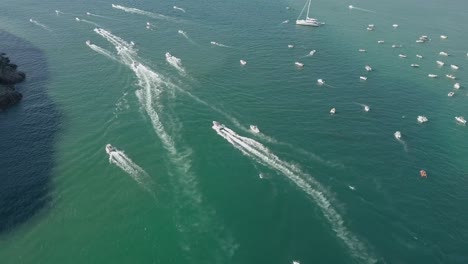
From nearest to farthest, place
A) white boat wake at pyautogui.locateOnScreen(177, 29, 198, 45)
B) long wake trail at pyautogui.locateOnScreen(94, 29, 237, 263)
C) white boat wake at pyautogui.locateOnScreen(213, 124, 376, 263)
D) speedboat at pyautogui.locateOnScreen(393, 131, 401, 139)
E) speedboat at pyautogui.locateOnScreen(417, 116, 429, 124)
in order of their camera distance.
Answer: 1. white boat wake at pyautogui.locateOnScreen(213, 124, 376, 263)
2. long wake trail at pyautogui.locateOnScreen(94, 29, 237, 263)
3. speedboat at pyautogui.locateOnScreen(393, 131, 401, 139)
4. speedboat at pyautogui.locateOnScreen(417, 116, 429, 124)
5. white boat wake at pyautogui.locateOnScreen(177, 29, 198, 45)

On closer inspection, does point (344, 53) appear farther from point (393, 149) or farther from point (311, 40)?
point (393, 149)

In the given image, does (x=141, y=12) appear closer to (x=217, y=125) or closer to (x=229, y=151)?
(x=217, y=125)

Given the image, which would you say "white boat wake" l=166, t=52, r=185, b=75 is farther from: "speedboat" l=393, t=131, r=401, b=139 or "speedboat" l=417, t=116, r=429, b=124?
"speedboat" l=417, t=116, r=429, b=124

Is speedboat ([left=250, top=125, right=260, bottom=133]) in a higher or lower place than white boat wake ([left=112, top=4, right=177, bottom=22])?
lower

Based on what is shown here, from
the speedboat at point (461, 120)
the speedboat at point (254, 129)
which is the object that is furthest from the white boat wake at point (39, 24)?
the speedboat at point (461, 120)

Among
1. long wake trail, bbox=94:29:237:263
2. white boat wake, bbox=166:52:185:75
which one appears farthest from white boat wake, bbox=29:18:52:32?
white boat wake, bbox=166:52:185:75

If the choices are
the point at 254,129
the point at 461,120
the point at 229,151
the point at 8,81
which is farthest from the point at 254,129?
the point at 8,81

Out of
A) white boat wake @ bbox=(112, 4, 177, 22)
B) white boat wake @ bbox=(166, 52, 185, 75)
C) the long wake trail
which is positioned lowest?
the long wake trail

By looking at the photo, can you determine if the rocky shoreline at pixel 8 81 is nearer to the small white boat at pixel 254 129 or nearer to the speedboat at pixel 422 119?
the small white boat at pixel 254 129
